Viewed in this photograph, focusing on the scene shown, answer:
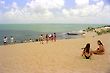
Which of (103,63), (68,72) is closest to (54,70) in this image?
(68,72)

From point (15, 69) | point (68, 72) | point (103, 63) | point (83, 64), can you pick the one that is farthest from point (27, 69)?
point (103, 63)

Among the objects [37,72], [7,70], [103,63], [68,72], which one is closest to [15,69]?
[7,70]

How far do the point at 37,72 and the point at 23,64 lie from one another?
237 centimetres

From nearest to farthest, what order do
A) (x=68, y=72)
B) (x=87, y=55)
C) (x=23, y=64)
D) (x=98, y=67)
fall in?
1. (x=68, y=72)
2. (x=98, y=67)
3. (x=23, y=64)
4. (x=87, y=55)

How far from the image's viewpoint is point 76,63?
15.7 m

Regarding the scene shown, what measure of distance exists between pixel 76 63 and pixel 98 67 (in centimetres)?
163

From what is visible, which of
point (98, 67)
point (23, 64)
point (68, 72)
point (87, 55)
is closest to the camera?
point (68, 72)

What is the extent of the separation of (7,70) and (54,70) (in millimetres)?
2364

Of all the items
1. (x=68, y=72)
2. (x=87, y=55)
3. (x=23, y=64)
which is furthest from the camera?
(x=87, y=55)

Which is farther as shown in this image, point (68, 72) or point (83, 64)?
point (83, 64)

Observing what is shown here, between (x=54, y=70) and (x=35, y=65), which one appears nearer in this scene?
(x=54, y=70)

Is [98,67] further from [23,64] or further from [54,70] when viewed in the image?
[23,64]

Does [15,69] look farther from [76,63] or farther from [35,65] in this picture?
[76,63]

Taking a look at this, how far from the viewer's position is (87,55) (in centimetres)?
1709
